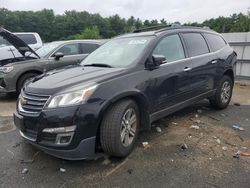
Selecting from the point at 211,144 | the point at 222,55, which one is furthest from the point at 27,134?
the point at 222,55

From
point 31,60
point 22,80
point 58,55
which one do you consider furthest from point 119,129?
point 31,60

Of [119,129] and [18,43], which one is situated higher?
[18,43]

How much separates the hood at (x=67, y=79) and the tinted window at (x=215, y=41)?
267 centimetres

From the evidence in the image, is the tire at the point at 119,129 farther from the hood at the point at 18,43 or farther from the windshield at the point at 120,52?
the hood at the point at 18,43

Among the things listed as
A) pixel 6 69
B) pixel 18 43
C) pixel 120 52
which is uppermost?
pixel 120 52

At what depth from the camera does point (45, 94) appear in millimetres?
3592

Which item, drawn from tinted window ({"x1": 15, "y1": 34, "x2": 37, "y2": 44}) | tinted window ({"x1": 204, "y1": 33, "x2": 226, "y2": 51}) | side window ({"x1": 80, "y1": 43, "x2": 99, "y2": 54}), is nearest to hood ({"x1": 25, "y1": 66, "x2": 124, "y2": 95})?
tinted window ({"x1": 204, "y1": 33, "x2": 226, "y2": 51})

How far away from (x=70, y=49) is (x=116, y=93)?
231 inches

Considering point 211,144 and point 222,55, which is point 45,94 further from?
point 222,55

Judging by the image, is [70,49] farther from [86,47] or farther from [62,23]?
[62,23]

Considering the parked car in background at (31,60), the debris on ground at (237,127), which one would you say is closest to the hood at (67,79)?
the debris on ground at (237,127)

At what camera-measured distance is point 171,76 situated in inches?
182

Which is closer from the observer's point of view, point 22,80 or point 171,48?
point 171,48

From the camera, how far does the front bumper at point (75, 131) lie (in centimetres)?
339
